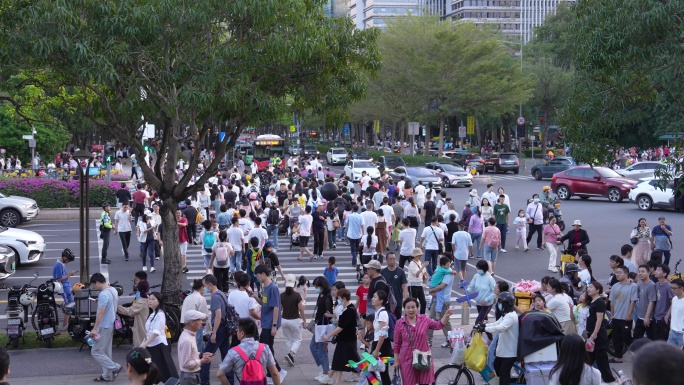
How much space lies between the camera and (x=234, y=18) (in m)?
14.7

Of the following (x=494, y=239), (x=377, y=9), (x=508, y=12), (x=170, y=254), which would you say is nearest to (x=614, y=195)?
(x=494, y=239)

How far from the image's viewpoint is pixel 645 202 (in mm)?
33125

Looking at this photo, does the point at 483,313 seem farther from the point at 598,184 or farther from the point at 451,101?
the point at 451,101

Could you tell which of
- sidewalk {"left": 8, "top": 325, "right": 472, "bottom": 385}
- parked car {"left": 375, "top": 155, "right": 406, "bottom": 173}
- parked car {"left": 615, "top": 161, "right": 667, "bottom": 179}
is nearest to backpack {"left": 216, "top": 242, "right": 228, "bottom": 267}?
sidewalk {"left": 8, "top": 325, "right": 472, "bottom": 385}

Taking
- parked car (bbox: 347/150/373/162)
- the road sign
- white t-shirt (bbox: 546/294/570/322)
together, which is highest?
the road sign

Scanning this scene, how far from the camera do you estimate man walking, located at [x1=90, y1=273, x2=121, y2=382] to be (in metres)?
11.7

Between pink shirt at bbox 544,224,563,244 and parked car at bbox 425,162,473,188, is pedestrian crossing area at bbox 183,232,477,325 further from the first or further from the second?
parked car at bbox 425,162,473,188

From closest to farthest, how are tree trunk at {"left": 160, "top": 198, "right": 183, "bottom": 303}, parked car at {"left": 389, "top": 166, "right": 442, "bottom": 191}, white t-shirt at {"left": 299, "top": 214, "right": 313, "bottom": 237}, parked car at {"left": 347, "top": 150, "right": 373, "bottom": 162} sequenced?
tree trunk at {"left": 160, "top": 198, "right": 183, "bottom": 303} → white t-shirt at {"left": 299, "top": 214, "right": 313, "bottom": 237} → parked car at {"left": 389, "top": 166, "right": 442, "bottom": 191} → parked car at {"left": 347, "top": 150, "right": 373, "bottom": 162}

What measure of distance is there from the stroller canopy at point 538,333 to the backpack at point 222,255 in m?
9.14

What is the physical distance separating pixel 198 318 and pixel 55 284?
20.5ft

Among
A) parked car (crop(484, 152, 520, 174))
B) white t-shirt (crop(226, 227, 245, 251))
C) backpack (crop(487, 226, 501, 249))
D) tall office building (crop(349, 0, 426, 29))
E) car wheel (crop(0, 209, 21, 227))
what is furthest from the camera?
tall office building (crop(349, 0, 426, 29))

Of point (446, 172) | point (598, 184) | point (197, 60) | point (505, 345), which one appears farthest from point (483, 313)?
point (446, 172)

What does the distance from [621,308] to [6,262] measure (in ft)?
44.7

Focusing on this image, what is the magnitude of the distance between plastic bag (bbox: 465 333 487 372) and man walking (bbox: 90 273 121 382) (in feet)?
16.1
